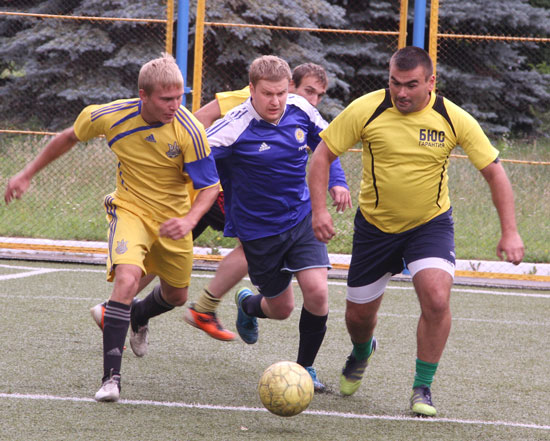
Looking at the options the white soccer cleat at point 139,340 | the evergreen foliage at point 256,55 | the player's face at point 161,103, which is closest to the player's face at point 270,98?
the player's face at point 161,103

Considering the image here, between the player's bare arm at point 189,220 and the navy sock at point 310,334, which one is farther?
Result: the navy sock at point 310,334

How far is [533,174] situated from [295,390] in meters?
7.53

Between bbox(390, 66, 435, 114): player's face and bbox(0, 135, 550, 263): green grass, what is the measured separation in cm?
582

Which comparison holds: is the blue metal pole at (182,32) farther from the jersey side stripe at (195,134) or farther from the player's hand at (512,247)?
the player's hand at (512,247)

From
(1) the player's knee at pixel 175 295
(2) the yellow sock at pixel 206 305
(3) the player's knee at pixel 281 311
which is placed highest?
(1) the player's knee at pixel 175 295

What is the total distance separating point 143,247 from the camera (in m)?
4.97

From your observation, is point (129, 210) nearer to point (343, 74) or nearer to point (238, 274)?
point (238, 274)

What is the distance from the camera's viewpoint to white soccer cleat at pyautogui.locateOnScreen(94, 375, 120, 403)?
4.60 metres

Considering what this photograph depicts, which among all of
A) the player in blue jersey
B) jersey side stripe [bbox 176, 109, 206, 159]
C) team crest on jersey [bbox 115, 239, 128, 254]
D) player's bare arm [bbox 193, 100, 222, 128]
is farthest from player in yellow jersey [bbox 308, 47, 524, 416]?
player's bare arm [bbox 193, 100, 222, 128]

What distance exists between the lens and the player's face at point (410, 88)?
466 cm

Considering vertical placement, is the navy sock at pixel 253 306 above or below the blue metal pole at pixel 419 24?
below

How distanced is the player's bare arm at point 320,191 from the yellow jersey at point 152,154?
0.55 m

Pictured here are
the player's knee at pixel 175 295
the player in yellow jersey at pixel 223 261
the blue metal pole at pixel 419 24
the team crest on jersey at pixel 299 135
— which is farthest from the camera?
the blue metal pole at pixel 419 24

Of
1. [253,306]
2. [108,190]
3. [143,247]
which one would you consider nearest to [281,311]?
[253,306]
